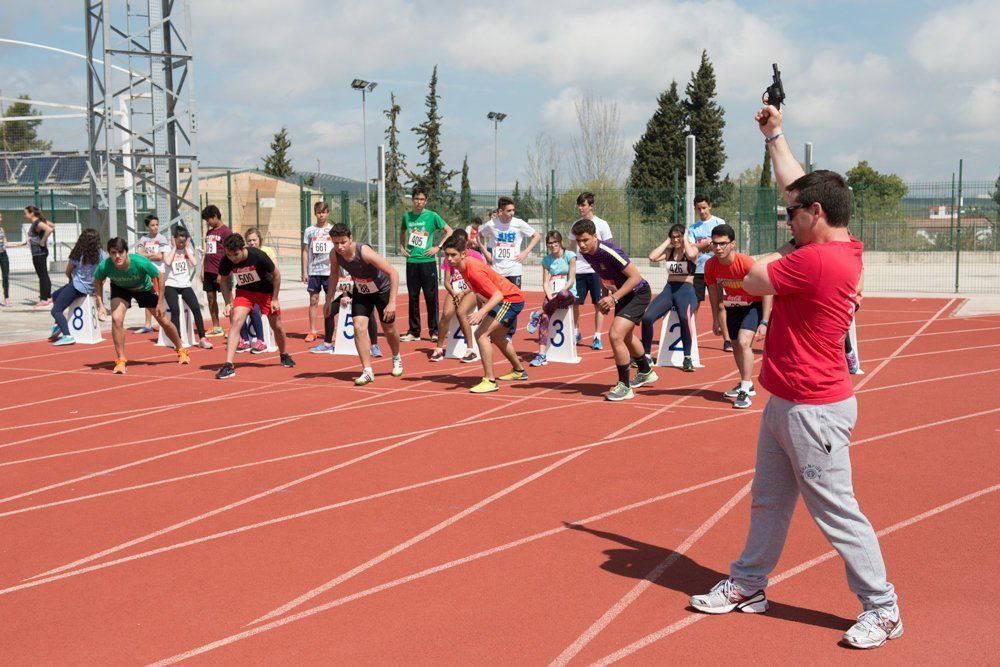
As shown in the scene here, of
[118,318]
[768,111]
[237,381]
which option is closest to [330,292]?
[237,381]

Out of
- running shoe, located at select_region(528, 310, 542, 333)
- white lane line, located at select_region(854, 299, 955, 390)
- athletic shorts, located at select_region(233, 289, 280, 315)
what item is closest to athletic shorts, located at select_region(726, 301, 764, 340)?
white lane line, located at select_region(854, 299, 955, 390)

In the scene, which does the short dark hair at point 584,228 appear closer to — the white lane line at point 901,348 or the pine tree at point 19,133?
the white lane line at point 901,348

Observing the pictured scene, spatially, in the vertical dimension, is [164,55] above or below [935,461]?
above

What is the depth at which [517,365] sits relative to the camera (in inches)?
433

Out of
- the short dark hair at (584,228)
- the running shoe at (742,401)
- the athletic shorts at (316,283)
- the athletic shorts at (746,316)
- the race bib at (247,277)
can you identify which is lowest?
the running shoe at (742,401)

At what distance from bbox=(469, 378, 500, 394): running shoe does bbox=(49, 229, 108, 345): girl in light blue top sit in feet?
22.8

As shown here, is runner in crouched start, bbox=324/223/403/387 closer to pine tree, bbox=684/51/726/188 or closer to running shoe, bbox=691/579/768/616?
running shoe, bbox=691/579/768/616

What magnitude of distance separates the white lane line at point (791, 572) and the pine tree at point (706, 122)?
47.7 metres

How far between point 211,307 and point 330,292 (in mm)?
3558

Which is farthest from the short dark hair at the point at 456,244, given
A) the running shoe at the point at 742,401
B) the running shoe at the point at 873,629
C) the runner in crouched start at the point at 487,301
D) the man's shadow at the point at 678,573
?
the running shoe at the point at 873,629

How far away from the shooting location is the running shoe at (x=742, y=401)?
9188 mm

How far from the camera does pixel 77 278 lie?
1471 cm

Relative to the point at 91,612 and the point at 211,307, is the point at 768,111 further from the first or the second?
the point at 211,307

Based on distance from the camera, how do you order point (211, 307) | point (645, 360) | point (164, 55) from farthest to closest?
point (164, 55), point (211, 307), point (645, 360)
